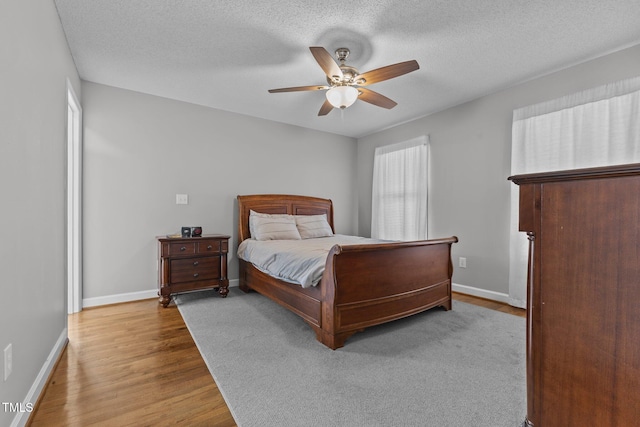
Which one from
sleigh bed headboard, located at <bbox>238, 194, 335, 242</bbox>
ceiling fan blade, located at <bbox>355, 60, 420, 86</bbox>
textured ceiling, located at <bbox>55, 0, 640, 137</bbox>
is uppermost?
textured ceiling, located at <bbox>55, 0, 640, 137</bbox>

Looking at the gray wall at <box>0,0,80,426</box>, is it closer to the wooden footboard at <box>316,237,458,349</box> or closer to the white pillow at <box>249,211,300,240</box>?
the wooden footboard at <box>316,237,458,349</box>

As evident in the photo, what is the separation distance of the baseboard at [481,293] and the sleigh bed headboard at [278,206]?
7.05ft

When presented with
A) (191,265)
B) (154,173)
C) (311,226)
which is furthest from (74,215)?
(311,226)

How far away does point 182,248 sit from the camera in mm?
3264

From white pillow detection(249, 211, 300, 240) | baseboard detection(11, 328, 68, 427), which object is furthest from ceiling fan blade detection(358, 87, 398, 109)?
baseboard detection(11, 328, 68, 427)

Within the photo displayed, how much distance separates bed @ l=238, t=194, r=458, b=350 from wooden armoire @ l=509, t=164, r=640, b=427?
1.41m

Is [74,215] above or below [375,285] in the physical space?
above

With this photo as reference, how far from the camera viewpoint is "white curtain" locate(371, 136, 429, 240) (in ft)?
14.0

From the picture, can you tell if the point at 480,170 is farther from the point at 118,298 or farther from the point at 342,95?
the point at 118,298

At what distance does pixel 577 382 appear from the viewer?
0.76 metres

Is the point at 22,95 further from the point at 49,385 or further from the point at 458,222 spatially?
the point at 458,222

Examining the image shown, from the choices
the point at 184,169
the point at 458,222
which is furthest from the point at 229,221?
the point at 458,222

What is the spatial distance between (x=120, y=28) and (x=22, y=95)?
123 centimetres

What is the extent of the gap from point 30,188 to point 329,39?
2240 millimetres
